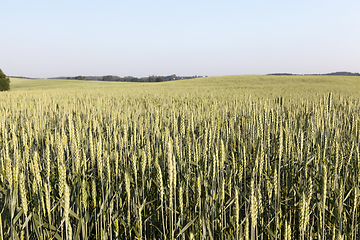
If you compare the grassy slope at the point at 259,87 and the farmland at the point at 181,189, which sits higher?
the grassy slope at the point at 259,87

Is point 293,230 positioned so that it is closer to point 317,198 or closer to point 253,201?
point 317,198

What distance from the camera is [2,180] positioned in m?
1.92

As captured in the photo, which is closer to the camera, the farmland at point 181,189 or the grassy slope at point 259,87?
the farmland at point 181,189

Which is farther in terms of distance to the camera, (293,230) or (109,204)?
(293,230)

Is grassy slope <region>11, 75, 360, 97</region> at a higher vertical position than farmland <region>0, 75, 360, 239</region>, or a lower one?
higher

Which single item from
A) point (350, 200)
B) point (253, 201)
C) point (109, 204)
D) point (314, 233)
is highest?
point (253, 201)

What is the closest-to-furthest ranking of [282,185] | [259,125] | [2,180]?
1. [2,180]
2. [282,185]
3. [259,125]

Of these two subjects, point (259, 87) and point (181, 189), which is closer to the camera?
point (181, 189)

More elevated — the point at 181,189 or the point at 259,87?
the point at 259,87

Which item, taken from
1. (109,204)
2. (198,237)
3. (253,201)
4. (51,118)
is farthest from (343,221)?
(51,118)

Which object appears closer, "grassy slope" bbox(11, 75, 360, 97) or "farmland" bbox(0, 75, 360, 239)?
"farmland" bbox(0, 75, 360, 239)

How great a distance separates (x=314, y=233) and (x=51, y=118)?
556 cm

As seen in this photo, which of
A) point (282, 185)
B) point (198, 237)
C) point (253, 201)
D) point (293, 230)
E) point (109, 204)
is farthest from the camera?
point (282, 185)

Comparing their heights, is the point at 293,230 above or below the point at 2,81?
below
